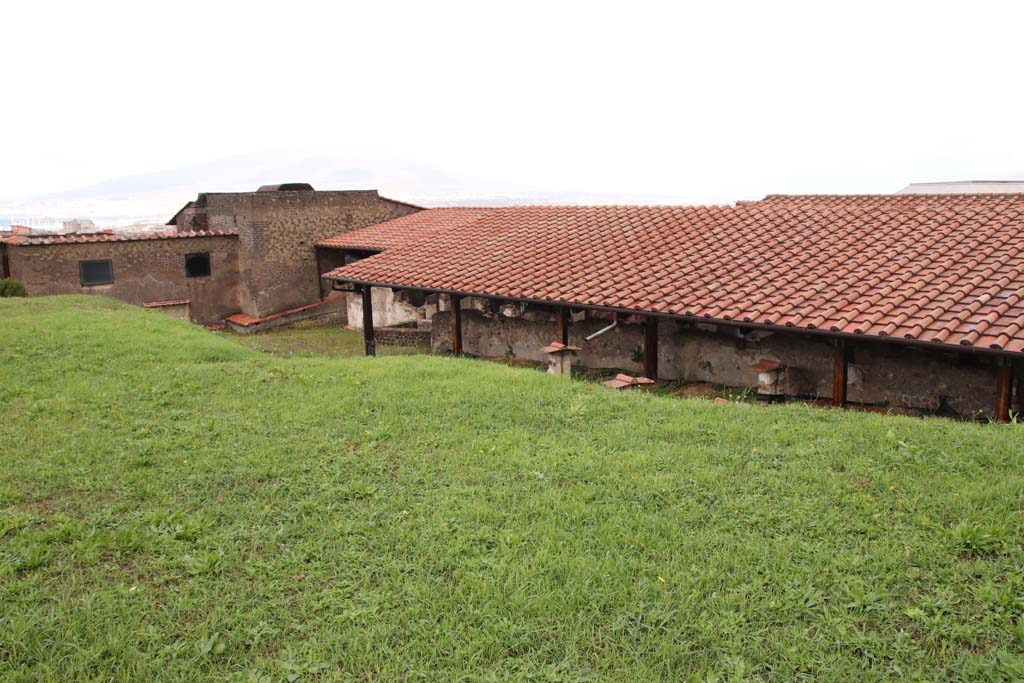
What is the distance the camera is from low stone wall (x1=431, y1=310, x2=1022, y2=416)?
1031 centimetres

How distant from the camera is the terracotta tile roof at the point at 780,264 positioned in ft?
33.5

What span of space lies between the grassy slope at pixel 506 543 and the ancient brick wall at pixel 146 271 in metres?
15.9

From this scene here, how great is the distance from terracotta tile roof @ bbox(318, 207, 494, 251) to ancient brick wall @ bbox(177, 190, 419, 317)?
774mm

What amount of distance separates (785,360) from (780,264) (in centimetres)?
178

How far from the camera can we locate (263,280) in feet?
85.6

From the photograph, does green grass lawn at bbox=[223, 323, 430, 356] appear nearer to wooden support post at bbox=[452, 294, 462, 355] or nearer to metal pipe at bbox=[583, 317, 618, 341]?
wooden support post at bbox=[452, 294, 462, 355]

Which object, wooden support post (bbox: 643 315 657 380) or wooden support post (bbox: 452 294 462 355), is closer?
wooden support post (bbox: 643 315 657 380)

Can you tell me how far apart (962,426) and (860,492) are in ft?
8.15

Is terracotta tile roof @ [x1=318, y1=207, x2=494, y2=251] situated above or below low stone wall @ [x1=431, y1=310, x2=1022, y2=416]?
above

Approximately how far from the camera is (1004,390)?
9.27m

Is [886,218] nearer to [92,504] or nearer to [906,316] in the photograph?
[906,316]

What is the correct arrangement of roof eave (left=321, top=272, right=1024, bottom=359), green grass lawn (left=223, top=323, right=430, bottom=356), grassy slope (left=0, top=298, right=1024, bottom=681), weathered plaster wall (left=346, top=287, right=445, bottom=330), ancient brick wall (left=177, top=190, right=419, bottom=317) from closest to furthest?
grassy slope (left=0, top=298, right=1024, bottom=681) → roof eave (left=321, top=272, right=1024, bottom=359) → green grass lawn (left=223, top=323, right=430, bottom=356) → weathered plaster wall (left=346, top=287, right=445, bottom=330) → ancient brick wall (left=177, top=190, right=419, bottom=317)

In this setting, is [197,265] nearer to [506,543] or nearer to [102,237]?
[102,237]

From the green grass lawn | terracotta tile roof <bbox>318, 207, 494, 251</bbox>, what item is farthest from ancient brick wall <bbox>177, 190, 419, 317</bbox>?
the green grass lawn
